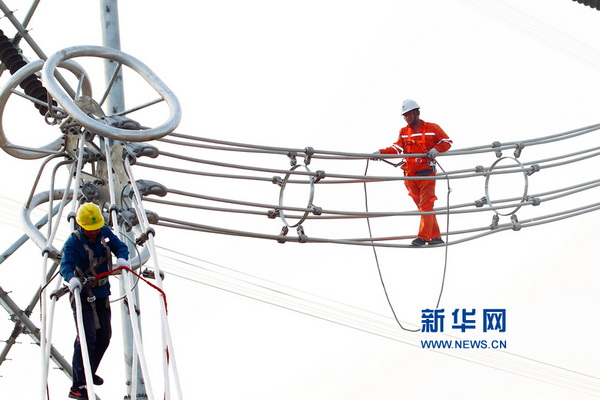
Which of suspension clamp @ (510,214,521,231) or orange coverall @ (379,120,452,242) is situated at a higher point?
orange coverall @ (379,120,452,242)

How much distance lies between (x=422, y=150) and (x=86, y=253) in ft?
19.3

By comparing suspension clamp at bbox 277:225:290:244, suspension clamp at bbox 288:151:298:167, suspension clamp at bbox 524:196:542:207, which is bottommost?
suspension clamp at bbox 277:225:290:244

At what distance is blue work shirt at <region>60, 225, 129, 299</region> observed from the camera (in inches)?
373

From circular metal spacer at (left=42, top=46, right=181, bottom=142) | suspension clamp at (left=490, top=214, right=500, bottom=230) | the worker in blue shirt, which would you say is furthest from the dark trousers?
suspension clamp at (left=490, top=214, right=500, bottom=230)

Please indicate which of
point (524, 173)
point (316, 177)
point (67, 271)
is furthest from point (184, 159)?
point (524, 173)

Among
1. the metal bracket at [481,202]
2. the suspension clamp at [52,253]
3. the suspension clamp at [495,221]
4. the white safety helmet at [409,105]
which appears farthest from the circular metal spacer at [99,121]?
the suspension clamp at [495,221]

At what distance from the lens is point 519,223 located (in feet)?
48.0

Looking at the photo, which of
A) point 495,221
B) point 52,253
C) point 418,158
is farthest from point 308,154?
point 52,253

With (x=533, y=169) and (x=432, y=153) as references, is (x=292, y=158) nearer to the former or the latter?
(x=432, y=153)

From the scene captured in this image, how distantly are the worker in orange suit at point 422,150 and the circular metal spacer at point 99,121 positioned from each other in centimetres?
435

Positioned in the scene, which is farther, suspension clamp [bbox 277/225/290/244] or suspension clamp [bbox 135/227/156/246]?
suspension clamp [bbox 277/225/290/244]

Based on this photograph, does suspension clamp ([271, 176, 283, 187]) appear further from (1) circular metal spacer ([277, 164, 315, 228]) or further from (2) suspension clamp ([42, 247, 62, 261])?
(2) suspension clamp ([42, 247, 62, 261])

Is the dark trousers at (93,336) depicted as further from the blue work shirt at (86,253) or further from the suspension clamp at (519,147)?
the suspension clamp at (519,147)

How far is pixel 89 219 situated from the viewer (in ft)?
31.8
